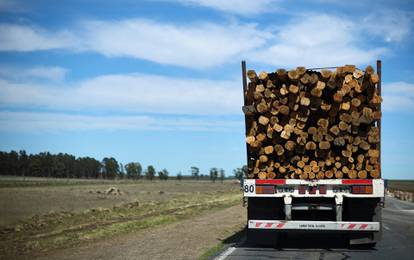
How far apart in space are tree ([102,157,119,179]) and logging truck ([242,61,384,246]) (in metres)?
186

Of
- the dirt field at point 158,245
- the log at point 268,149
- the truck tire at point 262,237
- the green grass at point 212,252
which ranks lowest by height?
the dirt field at point 158,245

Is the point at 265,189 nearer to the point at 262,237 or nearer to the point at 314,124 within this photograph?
the point at 262,237

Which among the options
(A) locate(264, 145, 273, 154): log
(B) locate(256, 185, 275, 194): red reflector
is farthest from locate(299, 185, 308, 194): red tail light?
(A) locate(264, 145, 273, 154): log

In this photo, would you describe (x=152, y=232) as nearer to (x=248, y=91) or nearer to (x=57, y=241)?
(x=57, y=241)

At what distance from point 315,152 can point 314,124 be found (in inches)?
26.6

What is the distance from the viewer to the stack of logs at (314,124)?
436 inches

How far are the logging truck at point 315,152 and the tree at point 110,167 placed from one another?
18552 cm

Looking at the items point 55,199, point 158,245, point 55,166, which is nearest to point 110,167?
point 55,166

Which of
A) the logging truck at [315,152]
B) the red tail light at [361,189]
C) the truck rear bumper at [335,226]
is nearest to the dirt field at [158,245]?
the logging truck at [315,152]

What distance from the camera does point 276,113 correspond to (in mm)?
11539

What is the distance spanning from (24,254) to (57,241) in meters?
2.29

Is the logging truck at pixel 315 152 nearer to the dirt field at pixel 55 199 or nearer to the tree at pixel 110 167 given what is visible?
the dirt field at pixel 55 199

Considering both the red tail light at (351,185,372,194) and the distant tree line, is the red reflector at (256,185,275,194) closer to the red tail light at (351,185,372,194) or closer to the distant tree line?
the red tail light at (351,185,372,194)

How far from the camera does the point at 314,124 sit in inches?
456
